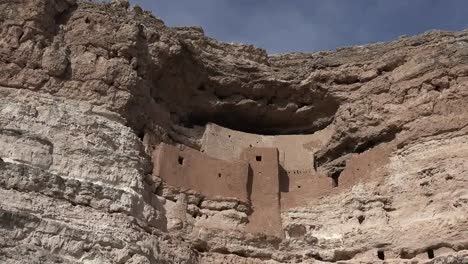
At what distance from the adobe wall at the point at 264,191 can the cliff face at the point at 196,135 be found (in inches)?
9.1

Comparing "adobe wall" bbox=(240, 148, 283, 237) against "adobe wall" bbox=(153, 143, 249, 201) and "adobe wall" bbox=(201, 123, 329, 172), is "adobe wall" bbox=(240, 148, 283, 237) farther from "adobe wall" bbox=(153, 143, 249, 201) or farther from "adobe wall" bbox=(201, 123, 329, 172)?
"adobe wall" bbox=(201, 123, 329, 172)

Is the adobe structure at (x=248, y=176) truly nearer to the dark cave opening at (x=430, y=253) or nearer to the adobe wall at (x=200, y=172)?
the adobe wall at (x=200, y=172)

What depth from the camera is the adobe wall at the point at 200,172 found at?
13883mm

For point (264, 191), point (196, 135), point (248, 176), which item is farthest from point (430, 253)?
point (196, 135)

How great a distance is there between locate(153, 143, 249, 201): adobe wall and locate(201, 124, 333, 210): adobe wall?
96 cm

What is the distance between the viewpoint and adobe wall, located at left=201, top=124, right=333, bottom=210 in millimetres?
14516

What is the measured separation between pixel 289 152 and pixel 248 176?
2047 mm

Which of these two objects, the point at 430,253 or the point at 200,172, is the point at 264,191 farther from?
the point at 430,253

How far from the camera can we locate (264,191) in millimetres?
14398

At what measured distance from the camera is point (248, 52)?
17203 mm

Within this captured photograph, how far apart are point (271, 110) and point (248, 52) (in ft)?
5.26

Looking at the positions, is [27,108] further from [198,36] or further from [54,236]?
[198,36]

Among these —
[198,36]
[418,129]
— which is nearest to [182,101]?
[198,36]

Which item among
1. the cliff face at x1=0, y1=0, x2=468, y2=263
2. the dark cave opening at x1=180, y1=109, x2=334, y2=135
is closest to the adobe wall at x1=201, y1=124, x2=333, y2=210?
the cliff face at x1=0, y1=0, x2=468, y2=263
